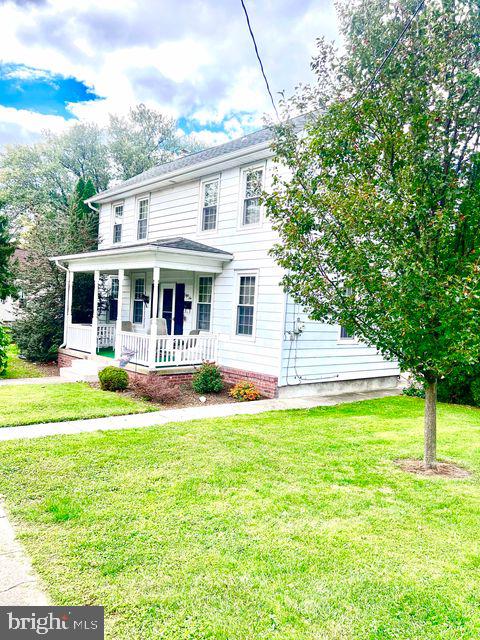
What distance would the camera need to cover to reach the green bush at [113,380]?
1011 cm

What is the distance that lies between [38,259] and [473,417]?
1445cm

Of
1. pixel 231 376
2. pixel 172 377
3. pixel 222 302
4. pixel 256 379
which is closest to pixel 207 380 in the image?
pixel 172 377

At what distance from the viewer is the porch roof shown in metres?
11.1

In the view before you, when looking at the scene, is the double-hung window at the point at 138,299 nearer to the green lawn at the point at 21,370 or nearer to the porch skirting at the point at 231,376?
the green lawn at the point at 21,370

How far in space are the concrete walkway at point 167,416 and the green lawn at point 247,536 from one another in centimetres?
64

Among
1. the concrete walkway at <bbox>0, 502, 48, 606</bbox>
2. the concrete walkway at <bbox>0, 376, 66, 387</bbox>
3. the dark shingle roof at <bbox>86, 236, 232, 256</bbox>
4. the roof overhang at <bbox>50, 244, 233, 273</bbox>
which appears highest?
the dark shingle roof at <bbox>86, 236, 232, 256</bbox>

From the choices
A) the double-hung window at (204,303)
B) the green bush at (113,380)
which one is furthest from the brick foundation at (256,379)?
the green bush at (113,380)

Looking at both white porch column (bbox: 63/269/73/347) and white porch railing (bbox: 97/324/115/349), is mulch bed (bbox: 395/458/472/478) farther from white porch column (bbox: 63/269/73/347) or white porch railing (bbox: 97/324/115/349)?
white porch column (bbox: 63/269/73/347)

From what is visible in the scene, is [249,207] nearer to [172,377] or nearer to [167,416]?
[172,377]

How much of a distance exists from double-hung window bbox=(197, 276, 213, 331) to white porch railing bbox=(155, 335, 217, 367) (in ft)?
3.07

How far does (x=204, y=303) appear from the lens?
1295 cm

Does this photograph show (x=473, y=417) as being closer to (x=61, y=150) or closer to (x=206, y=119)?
(x=206, y=119)

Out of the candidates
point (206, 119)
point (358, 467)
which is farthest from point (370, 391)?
point (206, 119)

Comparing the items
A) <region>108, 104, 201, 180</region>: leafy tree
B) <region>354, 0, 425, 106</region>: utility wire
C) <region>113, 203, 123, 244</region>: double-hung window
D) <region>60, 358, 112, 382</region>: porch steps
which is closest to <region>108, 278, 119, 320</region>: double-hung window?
<region>113, 203, 123, 244</region>: double-hung window
